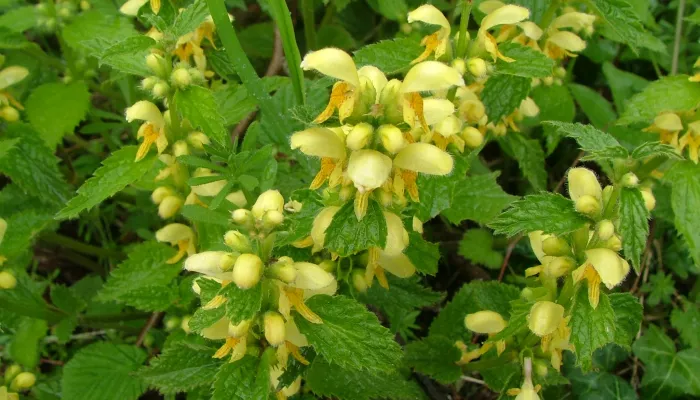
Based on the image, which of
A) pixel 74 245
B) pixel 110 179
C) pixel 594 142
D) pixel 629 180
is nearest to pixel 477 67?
pixel 594 142

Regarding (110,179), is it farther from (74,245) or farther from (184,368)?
(74,245)

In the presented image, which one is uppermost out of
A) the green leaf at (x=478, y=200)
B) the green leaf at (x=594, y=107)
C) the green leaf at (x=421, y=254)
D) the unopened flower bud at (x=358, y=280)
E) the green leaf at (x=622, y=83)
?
the green leaf at (x=421, y=254)

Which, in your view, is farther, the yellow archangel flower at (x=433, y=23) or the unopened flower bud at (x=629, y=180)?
the yellow archangel flower at (x=433, y=23)

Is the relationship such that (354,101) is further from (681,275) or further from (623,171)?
(681,275)

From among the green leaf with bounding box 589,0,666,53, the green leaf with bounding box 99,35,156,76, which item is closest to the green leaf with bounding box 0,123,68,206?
the green leaf with bounding box 99,35,156,76

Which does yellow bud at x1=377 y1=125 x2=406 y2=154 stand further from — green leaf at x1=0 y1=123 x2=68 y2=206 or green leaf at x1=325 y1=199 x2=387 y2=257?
green leaf at x1=0 y1=123 x2=68 y2=206

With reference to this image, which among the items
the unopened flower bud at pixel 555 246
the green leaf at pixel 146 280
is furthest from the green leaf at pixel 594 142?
the green leaf at pixel 146 280

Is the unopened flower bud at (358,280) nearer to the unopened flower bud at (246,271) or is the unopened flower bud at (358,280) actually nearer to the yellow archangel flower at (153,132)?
the unopened flower bud at (246,271)
